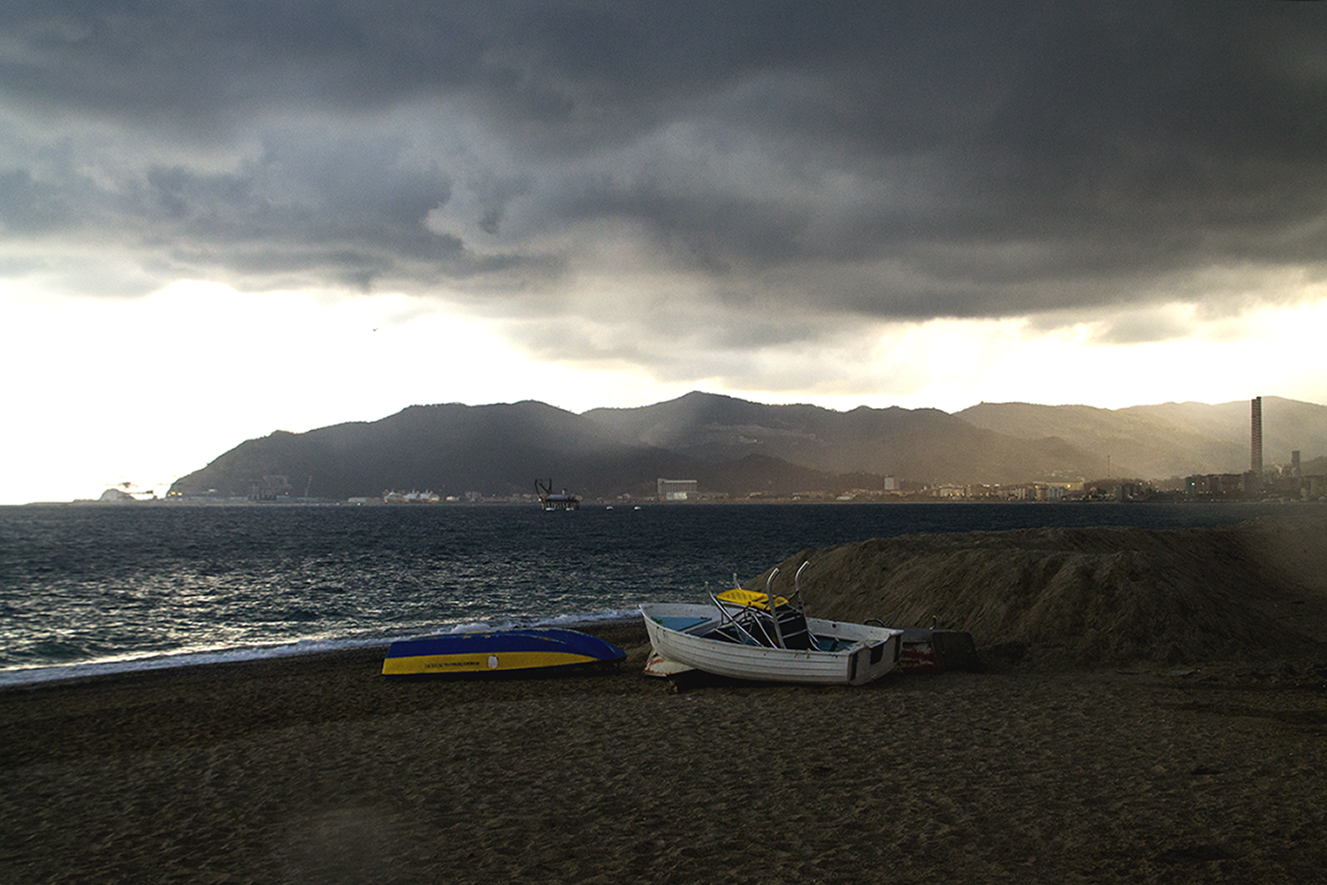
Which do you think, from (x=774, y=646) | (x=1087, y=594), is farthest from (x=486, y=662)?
(x=1087, y=594)

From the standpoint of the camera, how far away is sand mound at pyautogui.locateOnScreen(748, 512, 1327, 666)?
1712 cm

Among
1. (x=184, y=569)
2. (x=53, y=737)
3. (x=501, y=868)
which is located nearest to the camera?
(x=501, y=868)

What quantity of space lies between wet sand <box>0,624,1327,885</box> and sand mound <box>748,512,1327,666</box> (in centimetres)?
131

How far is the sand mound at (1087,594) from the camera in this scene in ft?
56.2

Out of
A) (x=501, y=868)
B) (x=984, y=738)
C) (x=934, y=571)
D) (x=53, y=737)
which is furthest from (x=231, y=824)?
(x=934, y=571)

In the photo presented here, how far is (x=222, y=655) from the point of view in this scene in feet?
78.2

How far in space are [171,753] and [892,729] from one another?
1056 centimetres

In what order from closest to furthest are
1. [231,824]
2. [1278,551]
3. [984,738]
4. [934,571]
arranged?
1. [231,824]
2. [984,738]
3. [934,571]
4. [1278,551]

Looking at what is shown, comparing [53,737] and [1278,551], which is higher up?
[1278,551]

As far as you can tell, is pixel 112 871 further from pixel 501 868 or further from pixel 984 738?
pixel 984 738

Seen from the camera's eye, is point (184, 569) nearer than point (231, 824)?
No

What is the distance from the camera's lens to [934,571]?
71.6 feet

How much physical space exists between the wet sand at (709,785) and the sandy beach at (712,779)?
0.04 metres

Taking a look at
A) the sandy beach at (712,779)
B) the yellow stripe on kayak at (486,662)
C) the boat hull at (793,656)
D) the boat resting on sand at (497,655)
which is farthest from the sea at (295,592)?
the boat hull at (793,656)
